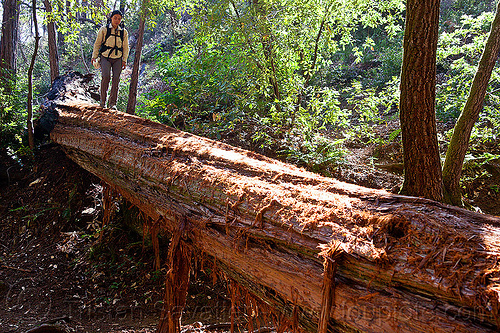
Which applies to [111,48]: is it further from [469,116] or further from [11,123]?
[469,116]

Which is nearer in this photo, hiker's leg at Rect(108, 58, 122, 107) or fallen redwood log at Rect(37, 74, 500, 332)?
fallen redwood log at Rect(37, 74, 500, 332)

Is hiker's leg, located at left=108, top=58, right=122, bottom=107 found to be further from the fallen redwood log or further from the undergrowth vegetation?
the fallen redwood log

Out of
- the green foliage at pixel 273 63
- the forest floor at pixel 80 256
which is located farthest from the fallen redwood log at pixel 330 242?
the green foliage at pixel 273 63

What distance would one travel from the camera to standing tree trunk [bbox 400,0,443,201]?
7.57 feet

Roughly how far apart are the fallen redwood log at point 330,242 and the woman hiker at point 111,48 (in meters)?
4.30

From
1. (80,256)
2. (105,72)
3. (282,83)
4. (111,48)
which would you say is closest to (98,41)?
(111,48)

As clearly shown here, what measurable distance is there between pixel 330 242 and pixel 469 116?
9.38 feet

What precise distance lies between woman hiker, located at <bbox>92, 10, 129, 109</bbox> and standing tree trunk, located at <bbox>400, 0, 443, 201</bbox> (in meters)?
5.34

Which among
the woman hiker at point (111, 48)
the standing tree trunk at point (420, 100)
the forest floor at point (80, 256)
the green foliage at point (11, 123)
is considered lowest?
the forest floor at point (80, 256)

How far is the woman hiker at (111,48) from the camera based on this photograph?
5.79 metres

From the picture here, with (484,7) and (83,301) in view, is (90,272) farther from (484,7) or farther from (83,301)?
(484,7)

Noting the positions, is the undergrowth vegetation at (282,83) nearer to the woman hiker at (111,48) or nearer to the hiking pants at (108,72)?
the woman hiker at (111,48)

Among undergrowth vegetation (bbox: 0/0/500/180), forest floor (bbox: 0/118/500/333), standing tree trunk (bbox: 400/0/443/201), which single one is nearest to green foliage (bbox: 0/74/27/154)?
undergrowth vegetation (bbox: 0/0/500/180)

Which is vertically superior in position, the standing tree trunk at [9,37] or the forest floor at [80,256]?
the standing tree trunk at [9,37]
